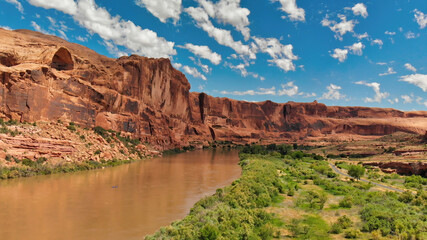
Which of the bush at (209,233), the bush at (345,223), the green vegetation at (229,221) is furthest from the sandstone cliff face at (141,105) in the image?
the bush at (345,223)

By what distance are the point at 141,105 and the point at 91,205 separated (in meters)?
45.7

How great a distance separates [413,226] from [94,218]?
16.5 meters

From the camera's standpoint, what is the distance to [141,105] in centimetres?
6038

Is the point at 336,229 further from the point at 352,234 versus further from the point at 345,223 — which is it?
the point at 345,223

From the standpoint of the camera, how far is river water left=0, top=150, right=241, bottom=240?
12.3 metres

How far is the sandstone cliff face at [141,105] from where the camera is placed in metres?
32.1

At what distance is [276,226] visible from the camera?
12586 millimetres

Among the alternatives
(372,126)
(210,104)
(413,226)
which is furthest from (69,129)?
(372,126)

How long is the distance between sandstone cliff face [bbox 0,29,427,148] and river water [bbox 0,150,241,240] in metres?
13.2

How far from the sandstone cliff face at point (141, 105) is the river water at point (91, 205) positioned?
43.2ft

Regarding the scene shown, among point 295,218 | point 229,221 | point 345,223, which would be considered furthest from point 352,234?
point 229,221

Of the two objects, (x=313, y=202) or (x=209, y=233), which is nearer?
(x=209, y=233)

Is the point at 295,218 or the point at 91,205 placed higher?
the point at 295,218

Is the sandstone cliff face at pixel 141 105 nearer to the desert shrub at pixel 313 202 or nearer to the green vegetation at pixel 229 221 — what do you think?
the green vegetation at pixel 229 221
